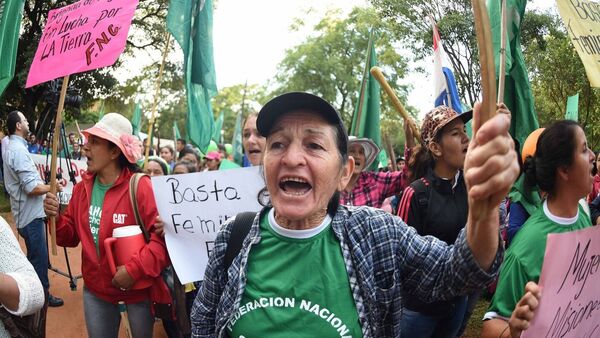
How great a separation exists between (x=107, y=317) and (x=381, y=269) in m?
2.24

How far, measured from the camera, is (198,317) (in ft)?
6.08

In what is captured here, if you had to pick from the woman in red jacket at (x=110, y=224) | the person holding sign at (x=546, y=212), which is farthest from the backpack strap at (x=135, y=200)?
the person holding sign at (x=546, y=212)

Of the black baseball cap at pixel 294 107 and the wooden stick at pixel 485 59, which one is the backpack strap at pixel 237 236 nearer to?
the black baseball cap at pixel 294 107

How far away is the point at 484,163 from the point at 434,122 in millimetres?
2431

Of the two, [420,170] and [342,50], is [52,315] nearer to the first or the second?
[420,170]

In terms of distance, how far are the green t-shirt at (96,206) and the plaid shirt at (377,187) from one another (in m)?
1.73

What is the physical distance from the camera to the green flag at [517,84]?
13.5 feet

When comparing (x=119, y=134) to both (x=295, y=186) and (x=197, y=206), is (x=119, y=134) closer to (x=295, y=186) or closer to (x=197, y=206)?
(x=197, y=206)

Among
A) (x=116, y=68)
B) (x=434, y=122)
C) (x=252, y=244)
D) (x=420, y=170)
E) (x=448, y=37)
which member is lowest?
(x=252, y=244)

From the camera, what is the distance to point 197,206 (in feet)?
11.0

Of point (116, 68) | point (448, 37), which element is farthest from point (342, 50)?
point (448, 37)

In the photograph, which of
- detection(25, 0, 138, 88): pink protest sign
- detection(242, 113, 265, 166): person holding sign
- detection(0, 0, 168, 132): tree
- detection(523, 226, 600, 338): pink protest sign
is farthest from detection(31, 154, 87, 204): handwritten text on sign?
detection(0, 0, 168, 132): tree

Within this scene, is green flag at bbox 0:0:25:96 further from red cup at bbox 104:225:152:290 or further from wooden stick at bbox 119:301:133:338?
wooden stick at bbox 119:301:133:338

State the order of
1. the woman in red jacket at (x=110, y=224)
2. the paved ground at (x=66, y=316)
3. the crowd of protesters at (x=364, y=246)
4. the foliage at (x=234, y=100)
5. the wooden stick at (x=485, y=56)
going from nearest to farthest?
1. the wooden stick at (x=485, y=56)
2. the crowd of protesters at (x=364, y=246)
3. the woman in red jacket at (x=110, y=224)
4. the paved ground at (x=66, y=316)
5. the foliage at (x=234, y=100)
